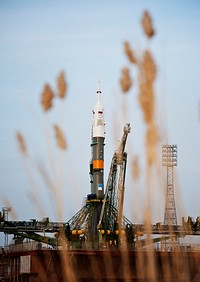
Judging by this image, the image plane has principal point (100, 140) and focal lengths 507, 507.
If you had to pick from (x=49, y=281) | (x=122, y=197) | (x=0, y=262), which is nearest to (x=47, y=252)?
(x=49, y=281)

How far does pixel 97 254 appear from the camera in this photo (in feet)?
200

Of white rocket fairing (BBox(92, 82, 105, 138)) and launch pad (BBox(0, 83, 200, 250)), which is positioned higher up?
white rocket fairing (BBox(92, 82, 105, 138))

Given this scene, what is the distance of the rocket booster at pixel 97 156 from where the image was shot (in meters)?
82.2

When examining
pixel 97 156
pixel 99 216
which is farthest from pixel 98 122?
pixel 99 216

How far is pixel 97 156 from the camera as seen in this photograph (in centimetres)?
8200

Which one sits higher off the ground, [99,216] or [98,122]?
[98,122]

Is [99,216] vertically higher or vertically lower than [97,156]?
lower

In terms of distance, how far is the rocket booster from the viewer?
82188 millimetres

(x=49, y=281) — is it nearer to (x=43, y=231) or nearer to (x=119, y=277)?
(x=119, y=277)

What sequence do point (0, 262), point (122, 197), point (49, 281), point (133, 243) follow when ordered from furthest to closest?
point (122, 197) → point (133, 243) → point (0, 262) → point (49, 281)

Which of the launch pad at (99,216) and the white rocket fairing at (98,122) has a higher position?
the white rocket fairing at (98,122)

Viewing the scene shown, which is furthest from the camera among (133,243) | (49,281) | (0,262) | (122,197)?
(122,197)

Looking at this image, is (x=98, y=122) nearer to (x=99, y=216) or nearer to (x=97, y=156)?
(x=97, y=156)

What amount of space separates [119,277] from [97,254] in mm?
3943
